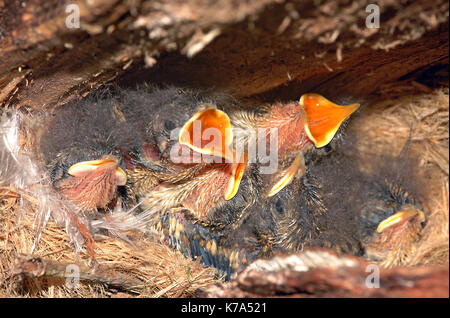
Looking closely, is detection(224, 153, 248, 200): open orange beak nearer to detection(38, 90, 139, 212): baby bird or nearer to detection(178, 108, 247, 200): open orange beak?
detection(178, 108, 247, 200): open orange beak

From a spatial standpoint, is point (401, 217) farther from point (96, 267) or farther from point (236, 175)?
point (96, 267)

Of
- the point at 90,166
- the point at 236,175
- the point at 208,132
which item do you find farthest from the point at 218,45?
the point at 90,166

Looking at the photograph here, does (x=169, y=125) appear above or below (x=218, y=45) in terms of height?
below

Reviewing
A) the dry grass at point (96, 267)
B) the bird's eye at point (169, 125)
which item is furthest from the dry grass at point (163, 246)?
the bird's eye at point (169, 125)

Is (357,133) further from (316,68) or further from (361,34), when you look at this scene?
(361,34)

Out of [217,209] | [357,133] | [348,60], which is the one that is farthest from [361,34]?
[217,209]

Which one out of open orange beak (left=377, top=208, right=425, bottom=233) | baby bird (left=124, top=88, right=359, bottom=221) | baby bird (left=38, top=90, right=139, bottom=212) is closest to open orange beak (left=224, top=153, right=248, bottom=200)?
baby bird (left=124, top=88, right=359, bottom=221)
